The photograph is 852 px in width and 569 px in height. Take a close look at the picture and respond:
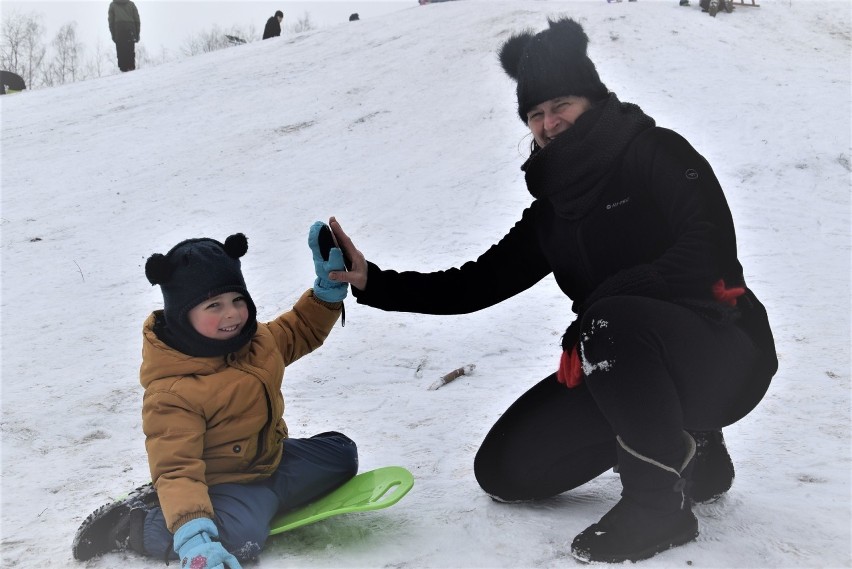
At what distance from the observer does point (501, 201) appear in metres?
6.62

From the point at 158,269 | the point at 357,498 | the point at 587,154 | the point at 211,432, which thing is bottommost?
the point at 357,498

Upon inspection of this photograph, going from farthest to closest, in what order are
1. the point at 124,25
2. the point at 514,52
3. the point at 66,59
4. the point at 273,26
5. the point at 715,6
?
the point at 66,59 < the point at 273,26 < the point at 124,25 < the point at 715,6 < the point at 514,52

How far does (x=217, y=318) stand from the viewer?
2.19 m

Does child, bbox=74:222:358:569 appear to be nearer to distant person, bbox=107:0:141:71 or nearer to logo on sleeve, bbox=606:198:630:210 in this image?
logo on sleeve, bbox=606:198:630:210

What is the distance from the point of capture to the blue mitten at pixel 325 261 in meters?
2.44

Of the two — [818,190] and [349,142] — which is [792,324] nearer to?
[818,190]

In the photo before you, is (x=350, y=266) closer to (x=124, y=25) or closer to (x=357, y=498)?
(x=357, y=498)

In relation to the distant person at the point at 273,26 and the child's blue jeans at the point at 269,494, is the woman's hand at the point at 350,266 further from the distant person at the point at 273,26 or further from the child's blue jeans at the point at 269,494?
the distant person at the point at 273,26

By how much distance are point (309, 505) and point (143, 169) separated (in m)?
7.09

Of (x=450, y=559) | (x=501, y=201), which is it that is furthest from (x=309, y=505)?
(x=501, y=201)

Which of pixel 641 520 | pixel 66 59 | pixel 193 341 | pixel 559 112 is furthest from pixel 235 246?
pixel 66 59

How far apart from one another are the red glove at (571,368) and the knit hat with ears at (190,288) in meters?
0.94

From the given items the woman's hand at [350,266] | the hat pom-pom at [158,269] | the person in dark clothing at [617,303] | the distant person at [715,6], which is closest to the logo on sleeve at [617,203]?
the person in dark clothing at [617,303]

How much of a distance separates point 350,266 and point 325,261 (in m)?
0.10
